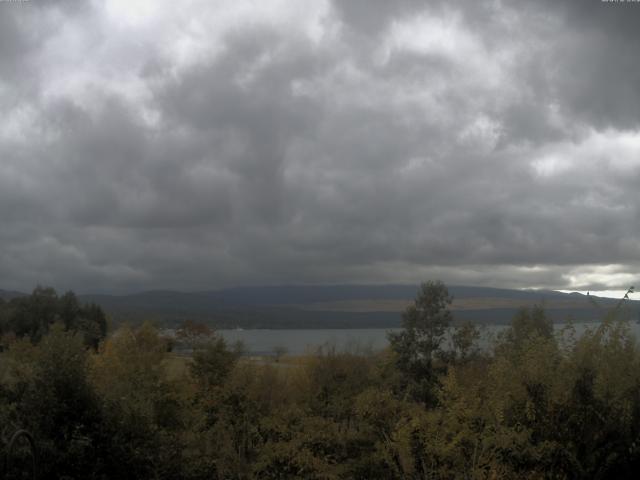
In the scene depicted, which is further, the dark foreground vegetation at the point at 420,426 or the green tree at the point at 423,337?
the green tree at the point at 423,337

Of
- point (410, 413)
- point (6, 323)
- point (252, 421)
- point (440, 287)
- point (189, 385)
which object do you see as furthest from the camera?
point (6, 323)

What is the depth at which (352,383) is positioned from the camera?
36625 millimetres

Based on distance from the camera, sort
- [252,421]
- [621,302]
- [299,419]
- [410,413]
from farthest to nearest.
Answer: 1. [252,421]
2. [299,419]
3. [410,413]
4. [621,302]

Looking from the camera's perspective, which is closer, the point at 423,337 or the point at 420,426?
the point at 420,426

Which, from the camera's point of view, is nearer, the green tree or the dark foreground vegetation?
the dark foreground vegetation

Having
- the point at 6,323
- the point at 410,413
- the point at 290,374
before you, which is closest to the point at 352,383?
the point at 290,374

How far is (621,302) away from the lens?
1534 cm

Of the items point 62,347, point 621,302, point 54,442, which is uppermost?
point 621,302

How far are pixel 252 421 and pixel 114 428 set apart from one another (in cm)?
1285

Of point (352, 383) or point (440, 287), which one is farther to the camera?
point (440, 287)

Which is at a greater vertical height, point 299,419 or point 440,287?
point 440,287

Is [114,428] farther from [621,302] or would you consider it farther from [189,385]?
[189,385]

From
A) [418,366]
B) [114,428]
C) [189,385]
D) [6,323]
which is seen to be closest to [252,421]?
[189,385]

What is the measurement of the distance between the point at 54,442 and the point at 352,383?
23759 mm
